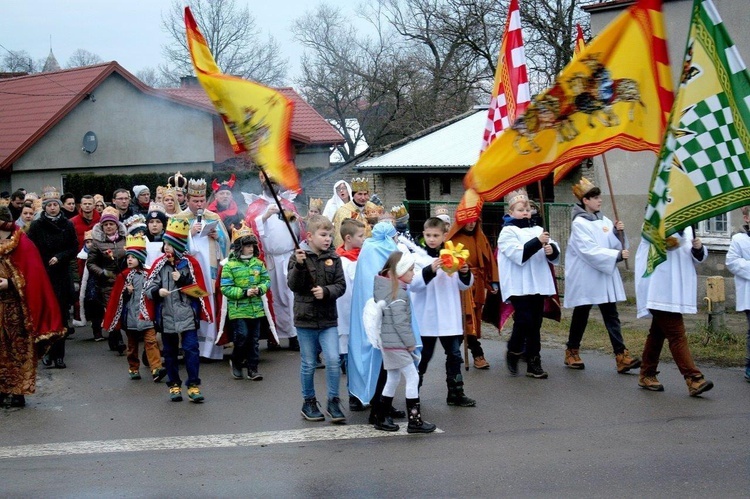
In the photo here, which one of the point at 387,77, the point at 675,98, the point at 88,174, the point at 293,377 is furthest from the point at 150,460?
the point at 387,77

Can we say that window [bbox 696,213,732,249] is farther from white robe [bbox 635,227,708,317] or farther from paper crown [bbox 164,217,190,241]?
paper crown [bbox 164,217,190,241]

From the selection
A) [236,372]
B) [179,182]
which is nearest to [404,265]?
[236,372]

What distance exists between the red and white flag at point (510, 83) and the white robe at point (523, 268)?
3.00ft

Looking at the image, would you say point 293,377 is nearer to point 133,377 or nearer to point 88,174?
point 133,377

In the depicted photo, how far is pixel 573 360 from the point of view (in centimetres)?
994

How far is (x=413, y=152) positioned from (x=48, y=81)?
8486mm

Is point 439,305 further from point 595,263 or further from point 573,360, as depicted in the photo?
point 573,360

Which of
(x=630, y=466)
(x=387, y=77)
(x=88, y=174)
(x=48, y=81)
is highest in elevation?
(x=387, y=77)

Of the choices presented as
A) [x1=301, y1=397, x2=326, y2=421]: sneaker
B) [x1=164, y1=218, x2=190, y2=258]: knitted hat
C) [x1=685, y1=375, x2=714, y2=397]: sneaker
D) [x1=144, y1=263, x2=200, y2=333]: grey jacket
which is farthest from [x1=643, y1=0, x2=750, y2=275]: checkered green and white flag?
[x1=164, y1=218, x2=190, y2=258]: knitted hat

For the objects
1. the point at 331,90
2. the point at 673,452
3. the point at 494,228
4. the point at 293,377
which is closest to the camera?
the point at 673,452

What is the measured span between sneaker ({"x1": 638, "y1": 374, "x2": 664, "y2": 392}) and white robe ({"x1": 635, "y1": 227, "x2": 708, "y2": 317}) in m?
0.58

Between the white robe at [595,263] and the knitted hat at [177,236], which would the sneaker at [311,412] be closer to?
the knitted hat at [177,236]

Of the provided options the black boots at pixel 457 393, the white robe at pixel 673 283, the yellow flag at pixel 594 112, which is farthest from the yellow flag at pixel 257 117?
the white robe at pixel 673 283

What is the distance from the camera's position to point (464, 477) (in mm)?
6363
